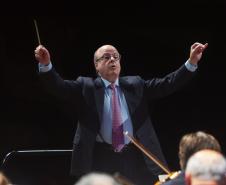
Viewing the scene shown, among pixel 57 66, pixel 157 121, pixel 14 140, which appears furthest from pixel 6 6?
pixel 157 121

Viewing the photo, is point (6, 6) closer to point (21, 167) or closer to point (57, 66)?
point (57, 66)

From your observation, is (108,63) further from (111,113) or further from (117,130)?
(117,130)

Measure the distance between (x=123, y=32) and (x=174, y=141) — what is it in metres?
1.19

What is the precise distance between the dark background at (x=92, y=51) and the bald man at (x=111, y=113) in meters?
1.76

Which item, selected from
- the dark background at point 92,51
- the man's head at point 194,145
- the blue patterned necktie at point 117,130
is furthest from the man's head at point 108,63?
the dark background at point 92,51

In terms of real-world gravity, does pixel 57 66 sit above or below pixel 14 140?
above

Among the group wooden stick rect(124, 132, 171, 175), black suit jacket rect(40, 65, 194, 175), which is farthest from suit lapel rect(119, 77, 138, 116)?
wooden stick rect(124, 132, 171, 175)

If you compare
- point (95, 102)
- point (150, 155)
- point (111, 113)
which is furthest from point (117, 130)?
point (150, 155)

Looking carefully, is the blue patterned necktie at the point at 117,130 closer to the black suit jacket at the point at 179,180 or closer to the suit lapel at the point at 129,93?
the suit lapel at the point at 129,93

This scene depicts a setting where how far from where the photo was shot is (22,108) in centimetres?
641

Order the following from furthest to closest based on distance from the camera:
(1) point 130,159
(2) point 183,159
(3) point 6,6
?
1. (3) point 6,6
2. (1) point 130,159
3. (2) point 183,159

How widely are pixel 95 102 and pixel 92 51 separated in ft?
6.26

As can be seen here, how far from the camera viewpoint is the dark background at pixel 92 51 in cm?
628

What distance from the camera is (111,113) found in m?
4.48
